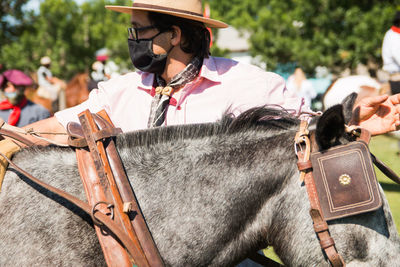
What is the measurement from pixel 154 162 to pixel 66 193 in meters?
0.40

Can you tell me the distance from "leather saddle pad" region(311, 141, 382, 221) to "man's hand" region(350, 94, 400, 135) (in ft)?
1.38

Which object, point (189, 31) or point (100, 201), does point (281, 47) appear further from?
point (100, 201)

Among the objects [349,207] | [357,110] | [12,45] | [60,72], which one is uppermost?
[357,110]

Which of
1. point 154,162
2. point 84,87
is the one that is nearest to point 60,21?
point 84,87

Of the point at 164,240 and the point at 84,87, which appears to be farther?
the point at 84,87

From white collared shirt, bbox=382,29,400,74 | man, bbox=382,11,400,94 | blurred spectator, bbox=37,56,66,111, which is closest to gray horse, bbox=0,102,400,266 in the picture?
man, bbox=382,11,400,94

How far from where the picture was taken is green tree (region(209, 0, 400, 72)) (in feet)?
59.2

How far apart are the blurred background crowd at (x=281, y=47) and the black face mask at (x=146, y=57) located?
5055 mm

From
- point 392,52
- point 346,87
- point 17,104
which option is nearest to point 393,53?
point 392,52

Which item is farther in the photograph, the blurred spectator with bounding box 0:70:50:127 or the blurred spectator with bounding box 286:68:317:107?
the blurred spectator with bounding box 286:68:317:107

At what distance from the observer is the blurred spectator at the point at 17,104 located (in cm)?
685

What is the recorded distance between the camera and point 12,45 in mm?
28109

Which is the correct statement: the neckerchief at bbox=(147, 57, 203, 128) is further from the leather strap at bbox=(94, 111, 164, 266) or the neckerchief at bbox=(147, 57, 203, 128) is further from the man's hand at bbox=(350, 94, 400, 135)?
the man's hand at bbox=(350, 94, 400, 135)

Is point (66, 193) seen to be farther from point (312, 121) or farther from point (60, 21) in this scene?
point (60, 21)
